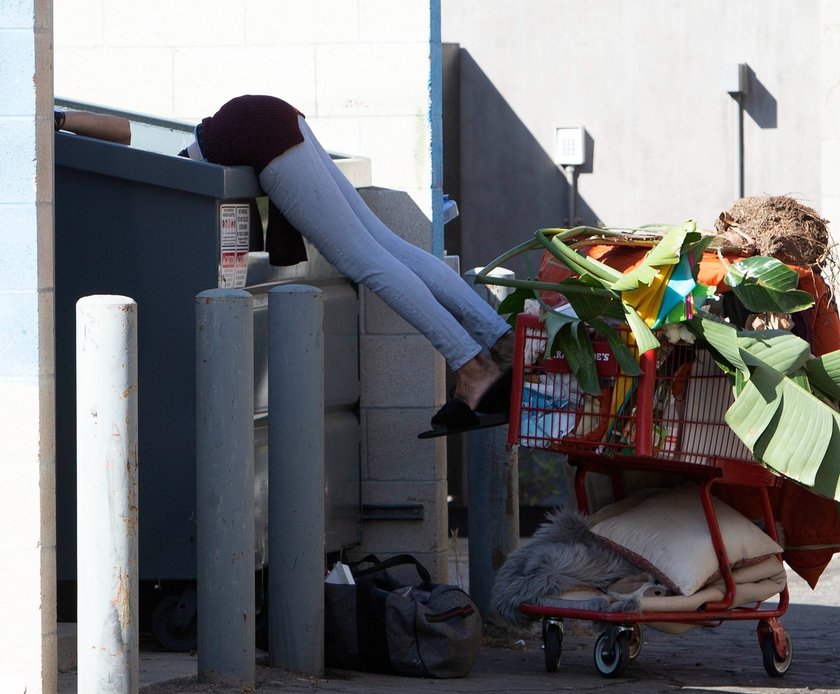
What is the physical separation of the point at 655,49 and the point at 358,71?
166 inches

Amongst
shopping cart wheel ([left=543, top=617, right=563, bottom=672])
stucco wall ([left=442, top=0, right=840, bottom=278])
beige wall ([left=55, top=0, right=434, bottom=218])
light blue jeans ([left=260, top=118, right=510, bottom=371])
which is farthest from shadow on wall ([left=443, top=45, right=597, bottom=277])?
shopping cart wheel ([left=543, top=617, right=563, bottom=672])

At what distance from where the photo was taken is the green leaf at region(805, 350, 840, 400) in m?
4.38

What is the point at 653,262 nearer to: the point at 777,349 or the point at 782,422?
the point at 777,349

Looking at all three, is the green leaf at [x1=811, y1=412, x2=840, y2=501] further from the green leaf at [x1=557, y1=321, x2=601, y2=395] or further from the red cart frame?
the green leaf at [x1=557, y1=321, x2=601, y2=395]

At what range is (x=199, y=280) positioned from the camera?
4590mm

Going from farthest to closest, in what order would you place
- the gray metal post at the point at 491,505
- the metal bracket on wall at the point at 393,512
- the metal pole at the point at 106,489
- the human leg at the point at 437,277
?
the gray metal post at the point at 491,505, the metal bracket on wall at the point at 393,512, the human leg at the point at 437,277, the metal pole at the point at 106,489

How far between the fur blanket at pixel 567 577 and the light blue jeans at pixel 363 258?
70 cm

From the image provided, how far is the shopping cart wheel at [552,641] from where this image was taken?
478 centimetres

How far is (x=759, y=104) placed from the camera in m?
9.38

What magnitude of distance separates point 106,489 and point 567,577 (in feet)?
5.86

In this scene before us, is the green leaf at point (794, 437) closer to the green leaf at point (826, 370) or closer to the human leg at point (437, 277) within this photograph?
the green leaf at point (826, 370)

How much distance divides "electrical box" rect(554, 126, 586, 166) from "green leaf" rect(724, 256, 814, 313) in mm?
5261

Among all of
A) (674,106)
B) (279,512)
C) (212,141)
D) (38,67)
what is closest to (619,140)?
(674,106)

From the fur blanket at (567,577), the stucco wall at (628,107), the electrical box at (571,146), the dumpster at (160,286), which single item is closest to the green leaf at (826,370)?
the fur blanket at (567,577)
